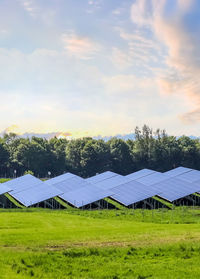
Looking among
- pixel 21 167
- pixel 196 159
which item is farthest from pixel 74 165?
pixel 196 159

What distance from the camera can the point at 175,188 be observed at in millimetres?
59312

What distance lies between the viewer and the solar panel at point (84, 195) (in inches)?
2088

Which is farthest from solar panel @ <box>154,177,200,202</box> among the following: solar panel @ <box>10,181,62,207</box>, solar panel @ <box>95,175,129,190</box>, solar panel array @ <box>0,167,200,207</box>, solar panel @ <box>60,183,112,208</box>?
solar panel @ <box>10,181,62,207</box>

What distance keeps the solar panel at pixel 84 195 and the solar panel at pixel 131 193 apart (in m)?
1.80

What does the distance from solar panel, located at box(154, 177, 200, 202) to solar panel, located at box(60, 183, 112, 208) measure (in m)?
9.61

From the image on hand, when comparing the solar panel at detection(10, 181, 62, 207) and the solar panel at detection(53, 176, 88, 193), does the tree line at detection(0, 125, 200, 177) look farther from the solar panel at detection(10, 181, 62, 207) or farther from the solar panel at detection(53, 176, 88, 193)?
the solar panel at detection(10, 181, 62, 207)

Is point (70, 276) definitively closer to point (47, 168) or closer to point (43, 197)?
point (43, 197)

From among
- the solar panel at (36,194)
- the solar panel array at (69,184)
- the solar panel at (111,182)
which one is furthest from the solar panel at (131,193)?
the solar panel at (36,194)

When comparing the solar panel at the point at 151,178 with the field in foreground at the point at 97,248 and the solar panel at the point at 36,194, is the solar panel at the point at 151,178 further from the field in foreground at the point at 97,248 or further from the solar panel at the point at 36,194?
the field in foreground at the point at 97,248

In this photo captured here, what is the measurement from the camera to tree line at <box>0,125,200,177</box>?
125 m

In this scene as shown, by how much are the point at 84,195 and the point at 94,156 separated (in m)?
73.9

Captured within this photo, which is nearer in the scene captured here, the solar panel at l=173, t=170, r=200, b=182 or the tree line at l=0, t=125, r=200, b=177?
the solar panel at l=173, t=170, r=200, b=182

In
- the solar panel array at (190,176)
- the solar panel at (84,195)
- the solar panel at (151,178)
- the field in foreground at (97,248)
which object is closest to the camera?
the field in foreground at (97,248)

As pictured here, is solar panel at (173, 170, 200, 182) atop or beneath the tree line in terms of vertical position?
beneath
